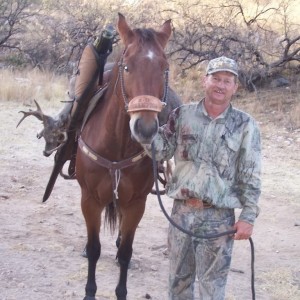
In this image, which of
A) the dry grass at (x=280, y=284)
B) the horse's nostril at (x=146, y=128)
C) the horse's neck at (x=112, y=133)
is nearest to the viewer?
the horse's nostril at (x=146, y=128)

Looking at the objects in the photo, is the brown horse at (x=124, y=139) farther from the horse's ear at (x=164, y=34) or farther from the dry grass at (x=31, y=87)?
the dry grass at (x=31, y=87)

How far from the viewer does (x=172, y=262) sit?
291 centimetres

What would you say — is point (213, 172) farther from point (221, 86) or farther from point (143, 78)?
point (143, 78)

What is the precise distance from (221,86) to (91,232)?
1.72 meters

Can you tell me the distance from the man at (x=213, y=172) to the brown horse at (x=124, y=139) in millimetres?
206

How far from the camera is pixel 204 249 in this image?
279 cm

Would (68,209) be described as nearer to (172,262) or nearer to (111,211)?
(111,211)

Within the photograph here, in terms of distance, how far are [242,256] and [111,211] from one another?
147 cm

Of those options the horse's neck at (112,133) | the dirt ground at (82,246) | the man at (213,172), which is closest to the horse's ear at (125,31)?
the horse's neck at (112,133)

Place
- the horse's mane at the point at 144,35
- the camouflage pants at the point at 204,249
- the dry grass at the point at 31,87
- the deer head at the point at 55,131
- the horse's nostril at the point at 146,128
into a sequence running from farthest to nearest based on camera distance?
1. the dry grass at the point at 31,87
2. the deer head at the point at 55,131
3. the horse's mane at the point at 144,35
4. the camouflage pants at the point at 204,249
5. the horse's nostril at the point at 146,128

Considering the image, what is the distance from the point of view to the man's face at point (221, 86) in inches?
106

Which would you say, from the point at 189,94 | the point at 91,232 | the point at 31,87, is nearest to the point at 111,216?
the point at 91,232

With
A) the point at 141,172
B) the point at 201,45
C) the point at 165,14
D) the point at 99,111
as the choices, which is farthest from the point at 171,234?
the point at 165,14

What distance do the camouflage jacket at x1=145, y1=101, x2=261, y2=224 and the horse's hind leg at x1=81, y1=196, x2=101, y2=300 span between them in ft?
3.70
